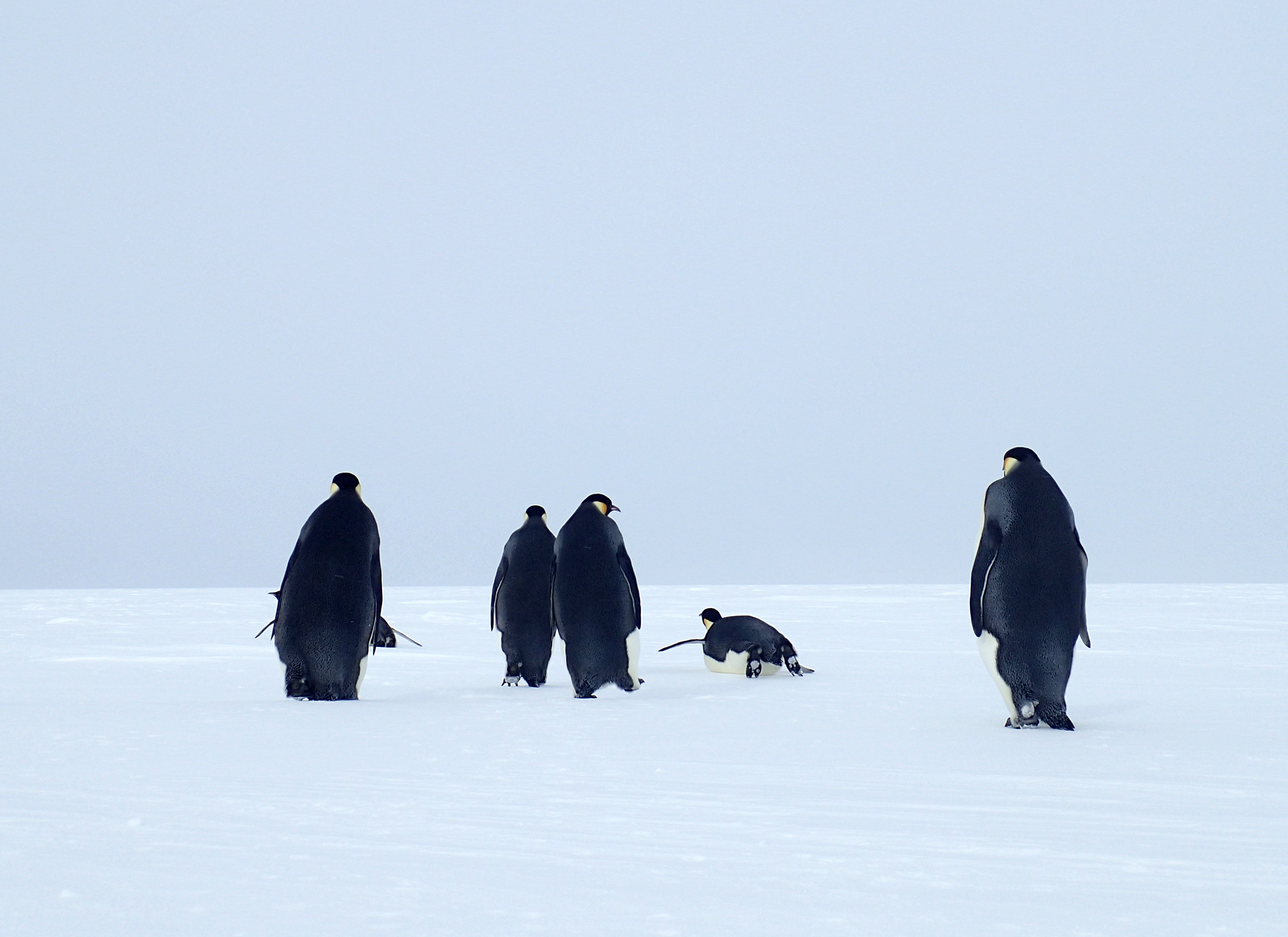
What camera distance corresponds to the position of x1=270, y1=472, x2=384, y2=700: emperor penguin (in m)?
7.38

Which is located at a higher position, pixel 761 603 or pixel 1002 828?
pixel 1002 828

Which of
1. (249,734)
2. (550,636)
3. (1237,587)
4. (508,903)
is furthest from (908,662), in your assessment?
(1237,587)

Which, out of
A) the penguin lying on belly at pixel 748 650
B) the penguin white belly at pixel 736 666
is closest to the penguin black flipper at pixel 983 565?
the penguin lying on belly at pixel 748 650

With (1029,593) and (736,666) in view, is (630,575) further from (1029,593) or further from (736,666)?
(1029,593)

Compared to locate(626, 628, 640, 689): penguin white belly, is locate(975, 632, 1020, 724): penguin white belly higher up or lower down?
higher up

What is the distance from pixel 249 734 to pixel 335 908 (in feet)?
10.0

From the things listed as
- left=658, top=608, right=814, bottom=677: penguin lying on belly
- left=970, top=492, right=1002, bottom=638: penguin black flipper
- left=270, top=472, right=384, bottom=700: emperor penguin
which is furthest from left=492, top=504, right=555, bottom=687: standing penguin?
left=970, top=492, right=1002, bottom=638: penguin black flipper

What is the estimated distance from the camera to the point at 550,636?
8.62 m

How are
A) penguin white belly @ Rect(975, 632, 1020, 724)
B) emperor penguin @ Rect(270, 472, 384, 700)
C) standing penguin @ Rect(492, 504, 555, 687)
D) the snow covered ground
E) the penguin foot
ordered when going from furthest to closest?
standing penguin @ Rect(492, 504, 555, 687) → emperor penguin @ Rect(270, 472, 384, 700) → penguin white belly @ Rect(975, 632, 1020, 724) → the penguin foot → the snow covered ground

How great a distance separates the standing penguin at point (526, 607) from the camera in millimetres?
8594

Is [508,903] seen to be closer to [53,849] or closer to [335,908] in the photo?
[335,908]

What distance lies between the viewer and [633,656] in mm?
8195

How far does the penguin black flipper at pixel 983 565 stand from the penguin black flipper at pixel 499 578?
3.53 metres

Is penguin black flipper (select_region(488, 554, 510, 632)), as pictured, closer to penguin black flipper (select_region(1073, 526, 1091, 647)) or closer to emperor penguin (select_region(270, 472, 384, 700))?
emperor penguin (select_region(270, 472, 384, 700))
